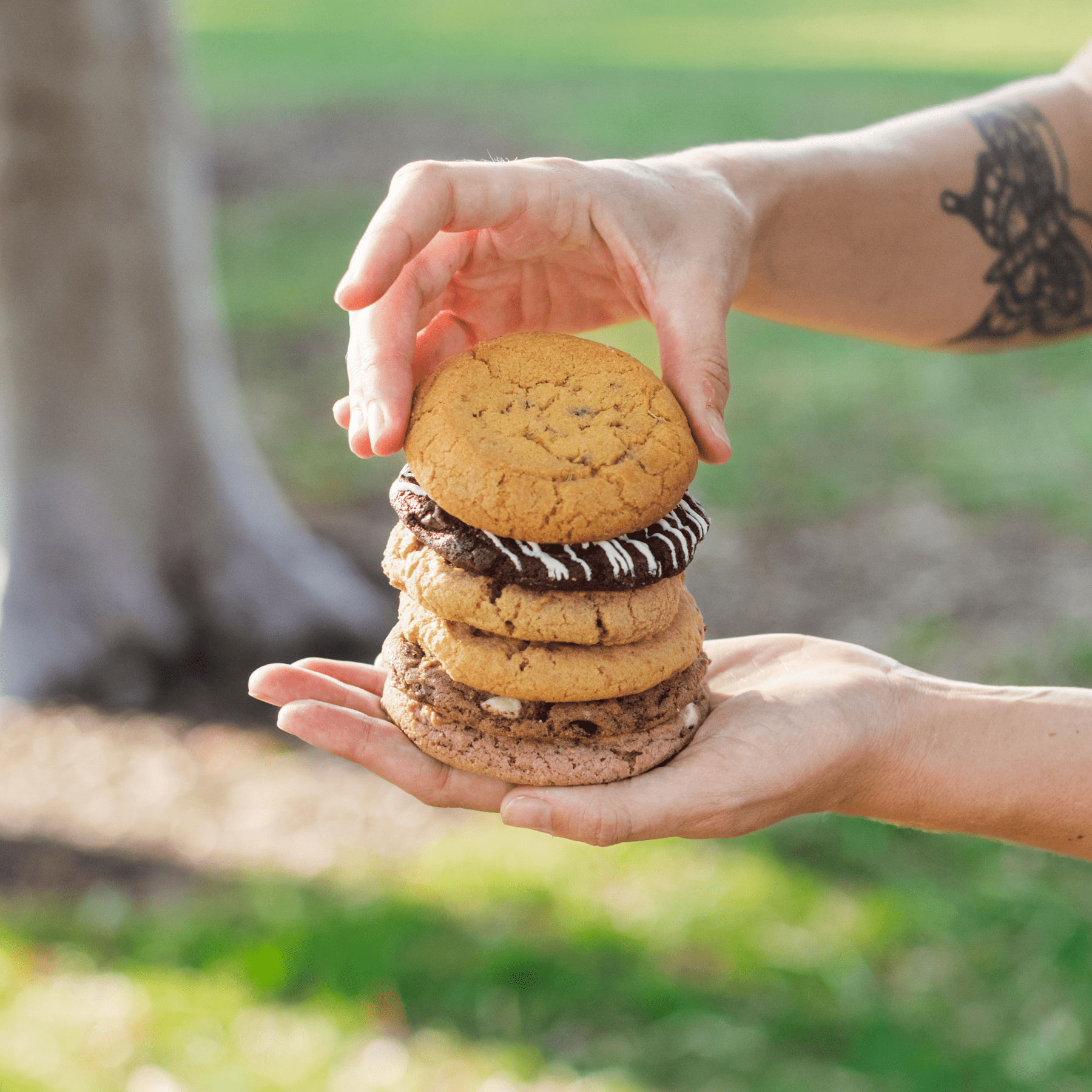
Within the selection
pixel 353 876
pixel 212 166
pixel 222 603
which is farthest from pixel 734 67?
pixel 353 876

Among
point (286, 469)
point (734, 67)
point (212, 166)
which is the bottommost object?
point (286, 469)

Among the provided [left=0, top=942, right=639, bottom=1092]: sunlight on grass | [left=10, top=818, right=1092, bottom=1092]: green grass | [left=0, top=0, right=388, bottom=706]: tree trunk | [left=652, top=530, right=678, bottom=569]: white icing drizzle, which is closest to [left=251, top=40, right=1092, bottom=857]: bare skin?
[left=652, top=530, right=678, bottom=569]: white icing drizzle

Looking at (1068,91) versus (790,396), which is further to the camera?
(790,396)

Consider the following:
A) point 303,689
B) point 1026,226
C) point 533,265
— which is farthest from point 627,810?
point 1026,226

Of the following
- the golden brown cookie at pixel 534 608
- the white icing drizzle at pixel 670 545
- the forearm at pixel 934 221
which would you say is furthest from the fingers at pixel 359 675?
the forearm at pixel 934 221

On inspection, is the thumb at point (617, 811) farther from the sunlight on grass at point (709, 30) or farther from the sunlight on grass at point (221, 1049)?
the sunlight on grass at point (709, 30)

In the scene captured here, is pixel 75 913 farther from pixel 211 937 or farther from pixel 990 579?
pixel 990 579
